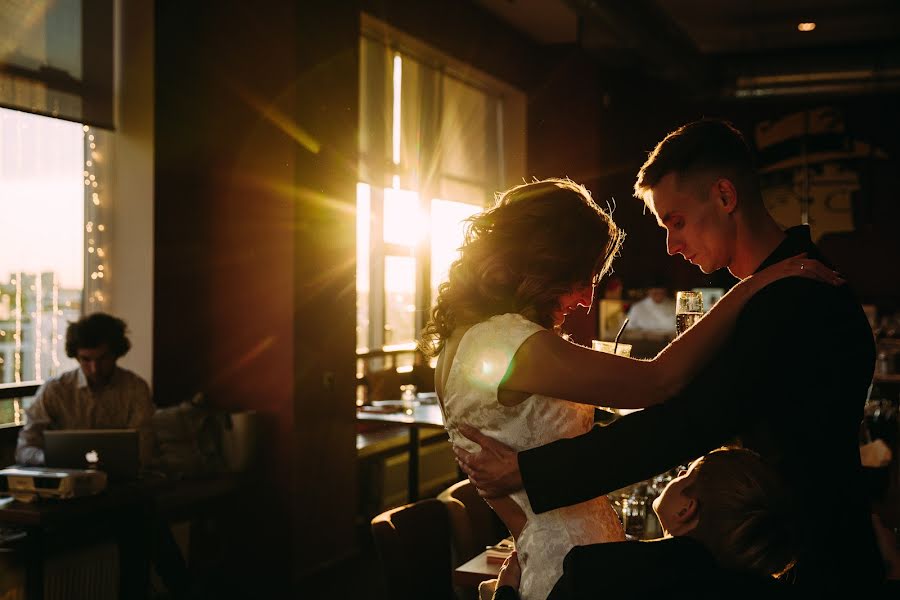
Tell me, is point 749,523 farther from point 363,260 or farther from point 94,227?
point 363,260

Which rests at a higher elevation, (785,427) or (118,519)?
(785,427)

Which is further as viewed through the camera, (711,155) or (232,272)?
(232,272)

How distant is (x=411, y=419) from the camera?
5523 mm

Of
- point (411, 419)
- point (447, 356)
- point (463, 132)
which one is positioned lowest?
point (411, 419)

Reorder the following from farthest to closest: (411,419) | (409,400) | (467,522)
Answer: (409,400), (411,419), (467,522)

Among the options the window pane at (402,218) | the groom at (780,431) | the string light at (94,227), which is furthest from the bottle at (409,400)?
the groom at (780,431)

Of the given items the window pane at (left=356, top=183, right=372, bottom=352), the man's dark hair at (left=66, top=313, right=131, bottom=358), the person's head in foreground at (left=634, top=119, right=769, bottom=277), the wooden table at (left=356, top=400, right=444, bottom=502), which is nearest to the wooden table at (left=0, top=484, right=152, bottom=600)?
the man's dark hair at (left=66, top=313, right=131, bottom=358)

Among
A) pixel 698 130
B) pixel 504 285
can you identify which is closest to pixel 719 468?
Result: pixel 504 285

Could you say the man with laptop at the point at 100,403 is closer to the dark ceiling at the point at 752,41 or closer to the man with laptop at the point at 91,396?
the man with laptop at the point at 91,396

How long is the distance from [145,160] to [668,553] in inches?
179

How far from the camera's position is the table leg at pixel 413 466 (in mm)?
5715

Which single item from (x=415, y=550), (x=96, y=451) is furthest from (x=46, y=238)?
(x=415, y=550)

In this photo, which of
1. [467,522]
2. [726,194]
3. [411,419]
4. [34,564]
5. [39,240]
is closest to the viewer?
[726,194]

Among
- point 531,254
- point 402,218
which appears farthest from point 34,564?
point 402,218
